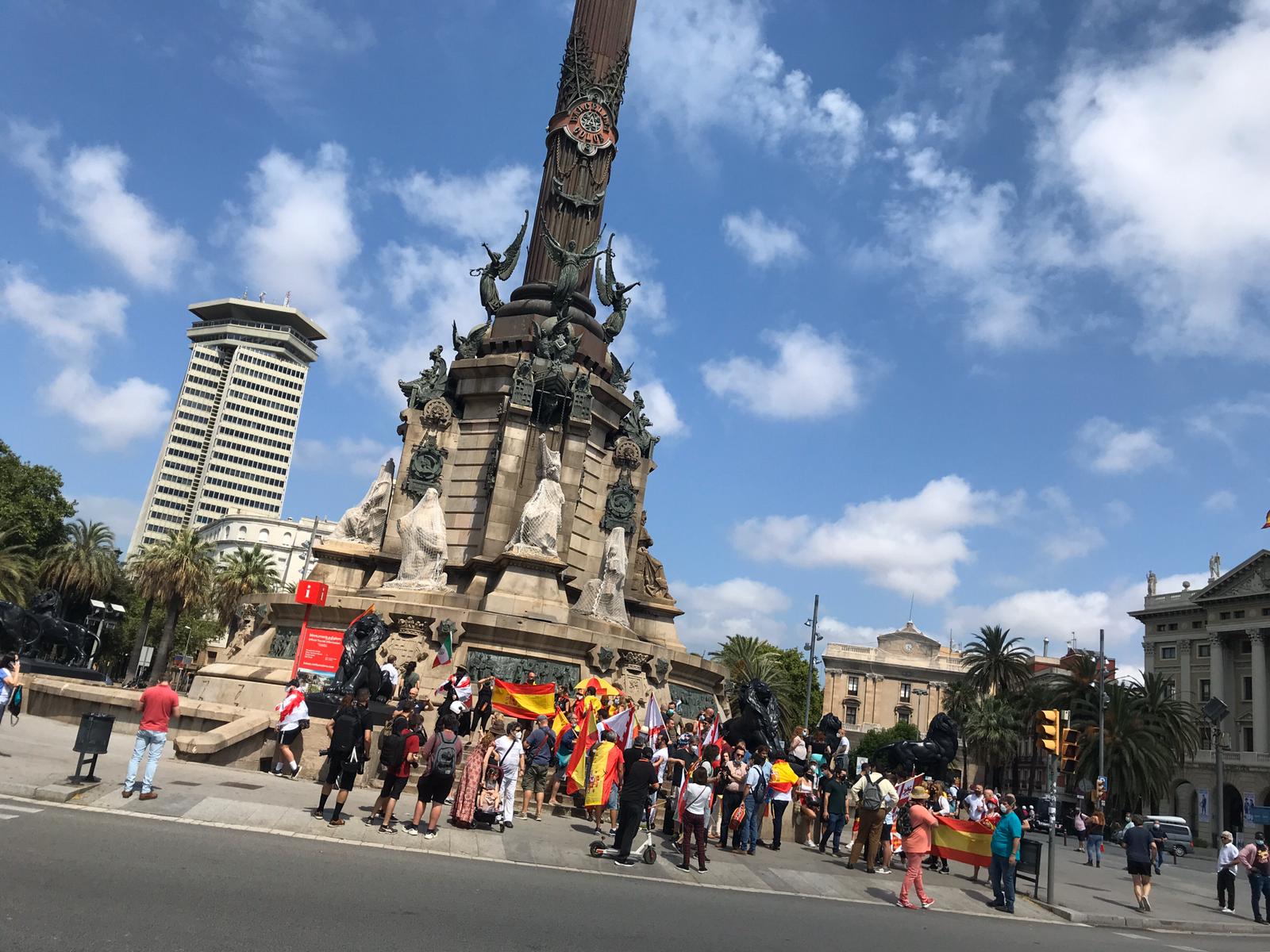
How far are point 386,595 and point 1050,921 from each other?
49.6 feet

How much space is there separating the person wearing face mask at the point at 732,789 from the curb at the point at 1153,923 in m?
5.44

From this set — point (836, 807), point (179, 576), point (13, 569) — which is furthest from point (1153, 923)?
point (13, 569)

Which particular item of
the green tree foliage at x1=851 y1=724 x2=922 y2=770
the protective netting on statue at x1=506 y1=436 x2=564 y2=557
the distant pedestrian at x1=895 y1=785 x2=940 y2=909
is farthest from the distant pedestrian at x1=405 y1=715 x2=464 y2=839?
A: the green tree foliage at x1=851 y1=724 x2=922 y2=770

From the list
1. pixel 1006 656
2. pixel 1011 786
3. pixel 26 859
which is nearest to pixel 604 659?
pixel 26 859

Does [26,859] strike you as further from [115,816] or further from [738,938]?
[738,938]

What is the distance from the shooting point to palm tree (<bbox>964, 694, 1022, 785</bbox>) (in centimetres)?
6456

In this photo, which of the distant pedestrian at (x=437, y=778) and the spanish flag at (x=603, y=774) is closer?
the distant pedestrian at (x=437, y=778)

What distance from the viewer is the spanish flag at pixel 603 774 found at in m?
14.7

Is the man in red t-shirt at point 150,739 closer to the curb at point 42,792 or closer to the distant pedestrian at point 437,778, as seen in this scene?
the curb at point 42,792

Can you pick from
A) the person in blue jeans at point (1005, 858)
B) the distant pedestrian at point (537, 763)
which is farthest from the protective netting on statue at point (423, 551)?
the person in blue jeans at point (1005, 858)

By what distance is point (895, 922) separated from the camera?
1173 cm

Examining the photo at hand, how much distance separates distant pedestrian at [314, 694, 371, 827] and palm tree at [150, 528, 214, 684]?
45.7 meters

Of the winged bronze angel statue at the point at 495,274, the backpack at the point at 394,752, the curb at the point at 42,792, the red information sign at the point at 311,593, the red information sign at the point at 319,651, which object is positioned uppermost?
the winged bronze angel statue at the point at 495,274

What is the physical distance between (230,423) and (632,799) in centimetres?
16724
